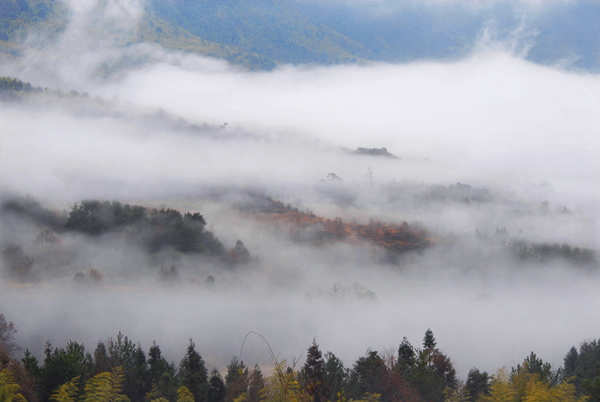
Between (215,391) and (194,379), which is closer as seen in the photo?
(194,379)

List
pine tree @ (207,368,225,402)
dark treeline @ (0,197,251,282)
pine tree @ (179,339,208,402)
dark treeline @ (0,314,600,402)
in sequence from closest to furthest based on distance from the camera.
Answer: dark treeline @ (0,314,600,402), pine tree @ (179,339,208,402), pine tree @ (207,368,225,402), dark treeline @ (0,197,251,282)

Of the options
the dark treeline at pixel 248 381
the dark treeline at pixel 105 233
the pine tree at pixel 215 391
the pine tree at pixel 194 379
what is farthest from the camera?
the dark treeline at pixel 105 233

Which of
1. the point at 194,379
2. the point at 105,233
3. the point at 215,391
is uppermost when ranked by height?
the point at 105,233

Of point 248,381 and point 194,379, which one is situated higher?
point 194,379

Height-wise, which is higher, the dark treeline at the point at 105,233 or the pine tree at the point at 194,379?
the dark treeline at the point at 105,233

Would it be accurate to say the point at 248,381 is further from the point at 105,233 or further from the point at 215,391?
the point at 105,233

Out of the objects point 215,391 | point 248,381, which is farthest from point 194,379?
point 248,381

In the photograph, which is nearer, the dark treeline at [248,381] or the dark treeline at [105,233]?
the dark treeline at [248,381]

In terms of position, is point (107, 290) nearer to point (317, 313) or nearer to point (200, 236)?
point (200, 236)

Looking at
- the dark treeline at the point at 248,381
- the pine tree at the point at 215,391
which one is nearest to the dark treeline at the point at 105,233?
the dark treeline at the point at 248,381

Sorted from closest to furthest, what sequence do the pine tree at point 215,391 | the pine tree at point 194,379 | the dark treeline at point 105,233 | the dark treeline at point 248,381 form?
the dark treeline at point 248,381, the pine tree at point 194,379, the pine tree at point 215,391, the dark treeline at point 105,233

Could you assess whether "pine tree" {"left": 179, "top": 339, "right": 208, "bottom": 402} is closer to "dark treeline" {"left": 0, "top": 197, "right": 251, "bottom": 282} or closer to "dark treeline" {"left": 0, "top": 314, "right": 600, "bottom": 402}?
"dark treeline" {"left": 0, "top": 314, "right": 600, "bottom": 402}

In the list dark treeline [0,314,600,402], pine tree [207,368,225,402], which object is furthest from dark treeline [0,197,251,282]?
pine tree [207,368,225,402]

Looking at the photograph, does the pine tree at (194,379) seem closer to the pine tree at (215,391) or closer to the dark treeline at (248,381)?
the dark treeline at (248,381)
